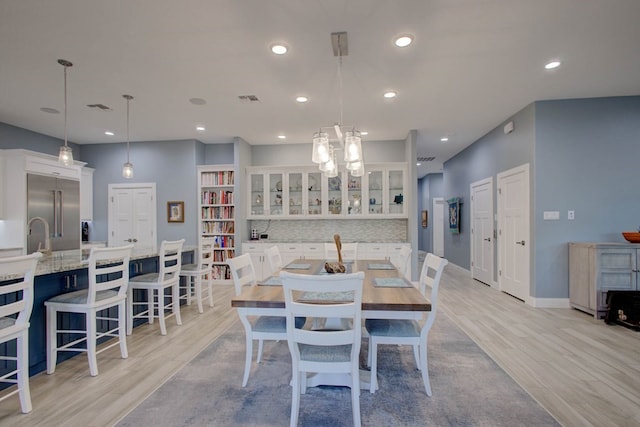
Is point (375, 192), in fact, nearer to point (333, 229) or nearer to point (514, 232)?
point (333, 229)

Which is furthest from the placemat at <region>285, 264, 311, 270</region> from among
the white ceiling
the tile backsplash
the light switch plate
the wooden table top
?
the light switch plate

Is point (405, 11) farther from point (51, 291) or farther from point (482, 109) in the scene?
point (51, 291)

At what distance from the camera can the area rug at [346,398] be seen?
74.7 inches

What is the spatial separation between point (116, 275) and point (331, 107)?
325 cm

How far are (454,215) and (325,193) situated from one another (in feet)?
11.7

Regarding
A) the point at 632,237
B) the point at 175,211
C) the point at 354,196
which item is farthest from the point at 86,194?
the point at 632,237

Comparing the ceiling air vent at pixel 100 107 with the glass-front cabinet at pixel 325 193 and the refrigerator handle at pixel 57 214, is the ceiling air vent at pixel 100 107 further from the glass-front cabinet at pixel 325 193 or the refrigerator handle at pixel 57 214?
the glass-front cabinet at pixel 325 193

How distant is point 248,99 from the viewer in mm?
3992

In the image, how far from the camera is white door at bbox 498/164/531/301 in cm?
443

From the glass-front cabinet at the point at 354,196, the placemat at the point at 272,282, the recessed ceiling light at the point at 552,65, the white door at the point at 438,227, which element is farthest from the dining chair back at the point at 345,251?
the white door at the point at 438,227

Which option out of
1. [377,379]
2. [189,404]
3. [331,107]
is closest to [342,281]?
[377,379]

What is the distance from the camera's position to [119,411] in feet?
6.54

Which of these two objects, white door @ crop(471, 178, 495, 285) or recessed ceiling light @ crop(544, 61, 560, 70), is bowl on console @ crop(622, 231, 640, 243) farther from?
recessed ceiling light @ crop(544, 61, 560, 70)

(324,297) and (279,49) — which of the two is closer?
(324,297)
